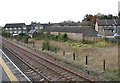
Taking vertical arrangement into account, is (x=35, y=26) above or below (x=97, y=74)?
above

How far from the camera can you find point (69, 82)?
10.1 m

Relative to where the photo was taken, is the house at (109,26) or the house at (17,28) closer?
the house at (109,26)

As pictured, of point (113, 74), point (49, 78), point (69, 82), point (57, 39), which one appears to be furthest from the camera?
point (57, 39)

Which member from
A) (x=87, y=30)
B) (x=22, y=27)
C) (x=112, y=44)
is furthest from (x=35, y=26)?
(x=112, y=44)

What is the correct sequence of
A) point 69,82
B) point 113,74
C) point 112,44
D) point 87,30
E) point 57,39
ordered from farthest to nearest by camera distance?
point 57,39 → point 87,30 → point 112,44 → point 113,74 → point 69,82

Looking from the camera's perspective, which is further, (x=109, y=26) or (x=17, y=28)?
(x=17, y=28)

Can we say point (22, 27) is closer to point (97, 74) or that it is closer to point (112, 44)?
point (112, 44)

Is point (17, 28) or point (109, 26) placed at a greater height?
point (17, 28)

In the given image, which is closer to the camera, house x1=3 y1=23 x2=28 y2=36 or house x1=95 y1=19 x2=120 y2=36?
house x1=95 y1=19 x2=120 y2=36

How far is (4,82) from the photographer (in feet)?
33.9

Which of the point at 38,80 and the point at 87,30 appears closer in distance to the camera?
the point at 38,80

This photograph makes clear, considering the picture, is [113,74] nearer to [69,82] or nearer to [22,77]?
[69,82]

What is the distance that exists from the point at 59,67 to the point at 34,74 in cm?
277

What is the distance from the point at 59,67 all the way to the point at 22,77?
3893 mm
